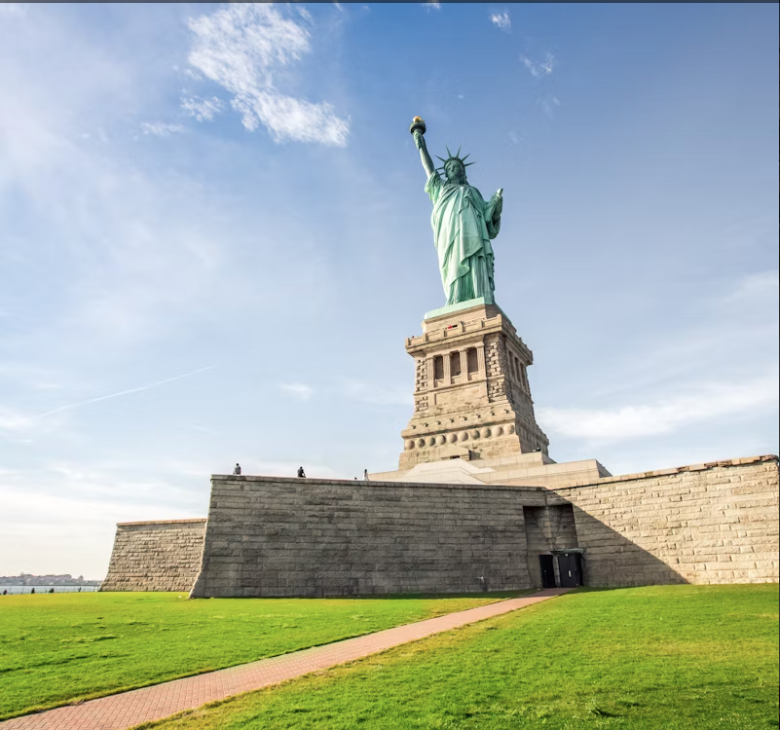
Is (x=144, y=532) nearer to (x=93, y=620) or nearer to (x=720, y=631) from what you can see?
(x=93, y=620)

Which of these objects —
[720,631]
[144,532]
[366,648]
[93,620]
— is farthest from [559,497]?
[144,532]

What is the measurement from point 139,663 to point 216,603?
937 cm

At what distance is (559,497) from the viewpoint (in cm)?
2356

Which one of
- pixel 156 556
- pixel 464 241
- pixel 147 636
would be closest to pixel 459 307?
pixel 464 241

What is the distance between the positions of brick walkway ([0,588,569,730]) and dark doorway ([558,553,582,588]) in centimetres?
1451

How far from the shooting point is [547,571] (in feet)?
75.4

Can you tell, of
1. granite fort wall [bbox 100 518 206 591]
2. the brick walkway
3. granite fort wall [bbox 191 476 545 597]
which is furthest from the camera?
granite fort wall [bbox 100 518 206 591]

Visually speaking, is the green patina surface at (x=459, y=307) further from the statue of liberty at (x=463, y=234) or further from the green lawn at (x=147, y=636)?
the green lawn at (x=147, y=636)

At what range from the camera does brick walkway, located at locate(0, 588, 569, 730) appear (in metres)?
5.72

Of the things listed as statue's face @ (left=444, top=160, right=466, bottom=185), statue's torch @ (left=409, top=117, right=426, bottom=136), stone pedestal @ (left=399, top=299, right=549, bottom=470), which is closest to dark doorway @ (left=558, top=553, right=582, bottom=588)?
stone pedestal @ (left=399, top=299, right=549, bottom=470)

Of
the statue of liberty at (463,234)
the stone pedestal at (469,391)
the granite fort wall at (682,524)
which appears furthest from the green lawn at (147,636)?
the statue of liberty at (463,234)

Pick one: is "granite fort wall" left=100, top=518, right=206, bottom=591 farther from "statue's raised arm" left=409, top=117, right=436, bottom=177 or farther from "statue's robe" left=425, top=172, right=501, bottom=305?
"statue's raised arm" left=409, top=117, right=436, bottom=177

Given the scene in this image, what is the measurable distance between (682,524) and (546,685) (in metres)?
17.2

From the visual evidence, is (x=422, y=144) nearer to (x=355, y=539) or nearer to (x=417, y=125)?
(x=417, y=125)
